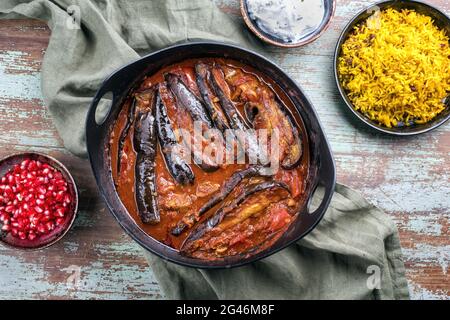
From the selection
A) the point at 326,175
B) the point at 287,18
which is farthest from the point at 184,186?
the point at 287,18

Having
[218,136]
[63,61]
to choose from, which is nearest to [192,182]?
[218,136]

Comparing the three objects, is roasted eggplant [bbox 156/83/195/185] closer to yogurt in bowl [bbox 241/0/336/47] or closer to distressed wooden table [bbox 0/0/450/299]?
distressed wooden table [bbox 0/0/450/299]

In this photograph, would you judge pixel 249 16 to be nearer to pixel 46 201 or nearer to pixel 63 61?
pixel 63 61

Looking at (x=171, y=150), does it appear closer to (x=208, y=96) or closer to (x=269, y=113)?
(x=208, y=96)

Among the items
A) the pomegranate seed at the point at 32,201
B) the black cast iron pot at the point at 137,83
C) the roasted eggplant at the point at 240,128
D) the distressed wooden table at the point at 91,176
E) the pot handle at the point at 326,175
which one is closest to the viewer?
the pot handle at the point at 326,175

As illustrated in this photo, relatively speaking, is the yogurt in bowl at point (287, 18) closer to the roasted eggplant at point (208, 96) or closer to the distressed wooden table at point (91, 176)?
the distressed wooden table at point (91, 176)

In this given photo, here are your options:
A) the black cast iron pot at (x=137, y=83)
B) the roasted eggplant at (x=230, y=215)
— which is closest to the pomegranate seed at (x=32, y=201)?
the black cast iron pot at (x=137, y=83)

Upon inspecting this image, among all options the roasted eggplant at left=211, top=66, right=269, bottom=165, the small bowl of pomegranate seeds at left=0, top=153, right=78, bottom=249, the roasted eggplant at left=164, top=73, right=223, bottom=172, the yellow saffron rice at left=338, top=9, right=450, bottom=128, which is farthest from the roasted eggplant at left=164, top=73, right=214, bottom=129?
the yellow saffron rice at left=338, top=9, right=450, bottom=128
